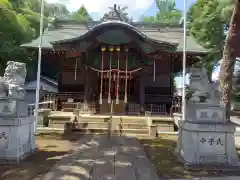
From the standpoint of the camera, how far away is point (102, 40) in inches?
593

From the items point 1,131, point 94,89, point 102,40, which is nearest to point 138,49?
point 102,40

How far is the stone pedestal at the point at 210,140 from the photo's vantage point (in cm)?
644

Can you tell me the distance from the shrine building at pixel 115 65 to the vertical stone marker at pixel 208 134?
8.13 metres

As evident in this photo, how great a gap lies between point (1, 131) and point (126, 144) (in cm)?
419

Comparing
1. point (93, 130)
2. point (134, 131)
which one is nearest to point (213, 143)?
point (134, 131)

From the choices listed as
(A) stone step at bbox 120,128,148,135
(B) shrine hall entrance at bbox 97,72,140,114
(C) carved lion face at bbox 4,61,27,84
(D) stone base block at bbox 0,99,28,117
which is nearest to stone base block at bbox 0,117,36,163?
(D) stone base block at bbox 0,99,28,117

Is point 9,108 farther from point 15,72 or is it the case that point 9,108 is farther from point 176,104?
point 176,104

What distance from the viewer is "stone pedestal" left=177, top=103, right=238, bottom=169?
6.44 metres

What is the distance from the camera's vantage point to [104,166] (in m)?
5.89

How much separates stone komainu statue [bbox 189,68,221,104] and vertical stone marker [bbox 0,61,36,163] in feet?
15.7

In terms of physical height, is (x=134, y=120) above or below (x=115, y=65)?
below

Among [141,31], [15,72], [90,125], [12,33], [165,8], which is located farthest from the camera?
[165,8]

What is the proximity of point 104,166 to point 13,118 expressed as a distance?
9.13ft

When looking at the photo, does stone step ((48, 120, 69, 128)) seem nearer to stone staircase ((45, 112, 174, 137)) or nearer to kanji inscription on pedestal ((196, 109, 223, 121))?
stone staircase ((45, 112, 174, 137))
